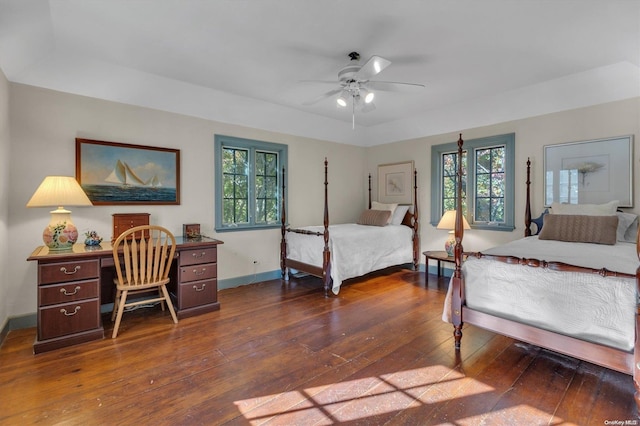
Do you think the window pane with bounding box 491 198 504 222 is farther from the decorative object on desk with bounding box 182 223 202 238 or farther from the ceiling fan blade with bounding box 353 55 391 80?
the decorative object on desk with bounding box 182 223 202 238

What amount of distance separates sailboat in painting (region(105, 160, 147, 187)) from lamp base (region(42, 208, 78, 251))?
2.18ft

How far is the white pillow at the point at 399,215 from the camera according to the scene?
5.21 m

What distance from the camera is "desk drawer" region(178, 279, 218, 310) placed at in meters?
3.19

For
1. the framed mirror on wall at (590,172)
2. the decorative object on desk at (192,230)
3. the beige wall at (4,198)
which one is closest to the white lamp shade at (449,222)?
the framed mirror on wall at (590,172)

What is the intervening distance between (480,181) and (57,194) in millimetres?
5058

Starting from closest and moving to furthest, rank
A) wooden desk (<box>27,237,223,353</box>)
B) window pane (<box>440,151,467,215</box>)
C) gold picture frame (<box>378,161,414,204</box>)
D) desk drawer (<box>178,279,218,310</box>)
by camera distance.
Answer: wooden desk (<box>27,237,223,353</box>) < desk drawer (<box>178,279,218,310</box>) < window pane (<box>440,151,467,215</box>) < gold picture frame (<box>378,161,414,204</box>)

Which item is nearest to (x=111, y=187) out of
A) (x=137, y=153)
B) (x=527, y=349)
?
(x=137, y=153)

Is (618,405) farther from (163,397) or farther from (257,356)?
(163,397)

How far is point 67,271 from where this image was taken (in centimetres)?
256

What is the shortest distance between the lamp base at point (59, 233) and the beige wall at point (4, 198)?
381 mm

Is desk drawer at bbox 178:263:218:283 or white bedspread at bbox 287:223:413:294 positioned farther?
white bedspread at bbox 287:223:413:294

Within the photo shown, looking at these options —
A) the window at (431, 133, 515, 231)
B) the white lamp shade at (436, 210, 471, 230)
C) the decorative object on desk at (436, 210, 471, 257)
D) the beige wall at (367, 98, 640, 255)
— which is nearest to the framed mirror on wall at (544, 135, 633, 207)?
the beige wall at (367, 98, 640, 255)

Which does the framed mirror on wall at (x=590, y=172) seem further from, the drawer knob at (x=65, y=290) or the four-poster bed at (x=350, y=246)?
the drawer knob at (x=65, y=290)

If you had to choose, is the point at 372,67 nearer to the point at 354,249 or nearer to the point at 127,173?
the point at 354,249
